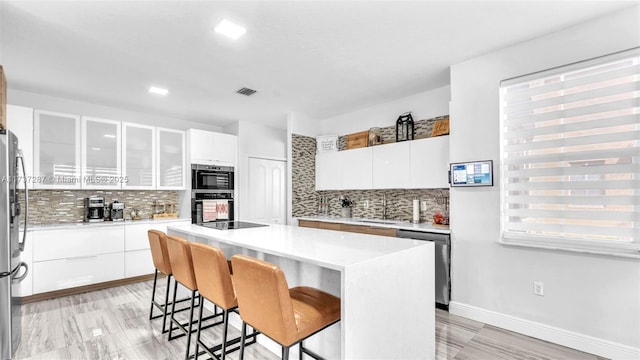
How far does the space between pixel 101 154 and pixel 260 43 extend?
3.06 m

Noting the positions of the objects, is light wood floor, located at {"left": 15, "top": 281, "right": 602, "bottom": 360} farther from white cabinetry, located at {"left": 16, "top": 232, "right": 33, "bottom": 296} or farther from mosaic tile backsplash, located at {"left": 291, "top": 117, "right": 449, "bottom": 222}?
mosaic tile backsplash, located at {"left": 291, "top": 117, "right": 449, "bottom": 222}

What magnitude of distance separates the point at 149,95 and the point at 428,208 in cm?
393

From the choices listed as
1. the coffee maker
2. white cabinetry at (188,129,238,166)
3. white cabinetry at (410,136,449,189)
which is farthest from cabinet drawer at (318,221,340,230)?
the coffee maker

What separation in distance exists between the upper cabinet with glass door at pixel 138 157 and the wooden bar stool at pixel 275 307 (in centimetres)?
371

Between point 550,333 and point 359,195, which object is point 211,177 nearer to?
point 359,195

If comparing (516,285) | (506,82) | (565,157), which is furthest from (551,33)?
(516,285)

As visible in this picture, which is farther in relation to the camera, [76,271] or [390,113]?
[390,113]

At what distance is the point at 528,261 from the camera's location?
8.53 ft

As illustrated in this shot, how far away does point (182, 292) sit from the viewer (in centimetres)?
345

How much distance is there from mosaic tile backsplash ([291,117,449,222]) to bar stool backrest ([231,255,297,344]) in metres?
2.98

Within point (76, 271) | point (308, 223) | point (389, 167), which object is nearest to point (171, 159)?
point (76, 271)

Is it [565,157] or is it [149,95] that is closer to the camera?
[565,157]

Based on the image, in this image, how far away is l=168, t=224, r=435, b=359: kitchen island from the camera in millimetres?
1439

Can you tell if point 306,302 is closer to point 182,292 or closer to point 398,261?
point 398,261
